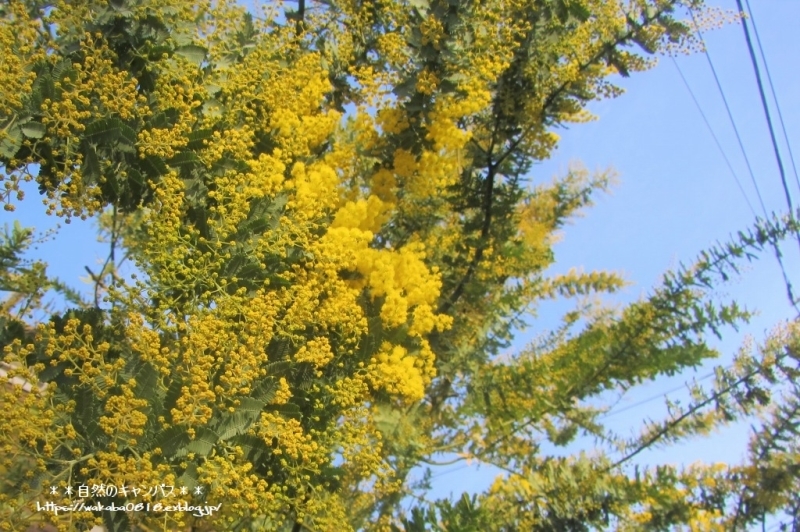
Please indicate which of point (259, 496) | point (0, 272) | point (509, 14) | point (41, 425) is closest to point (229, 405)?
point (259, 496)

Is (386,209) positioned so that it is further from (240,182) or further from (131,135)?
(131,135)

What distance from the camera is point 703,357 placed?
4.55 metres

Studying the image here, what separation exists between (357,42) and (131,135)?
1493 millimetres

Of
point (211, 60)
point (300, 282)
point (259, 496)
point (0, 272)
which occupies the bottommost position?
point (259, 496)

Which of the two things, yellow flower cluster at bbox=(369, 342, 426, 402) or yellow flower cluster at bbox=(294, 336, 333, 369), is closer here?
yellow flower cluster at bbox=(294, 336, 333, 369)

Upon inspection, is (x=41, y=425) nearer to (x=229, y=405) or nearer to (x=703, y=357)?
(x=229, y=405)

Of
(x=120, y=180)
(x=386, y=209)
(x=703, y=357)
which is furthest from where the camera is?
(x=703, y=357)

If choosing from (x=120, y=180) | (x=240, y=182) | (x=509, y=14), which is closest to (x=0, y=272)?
(x=120, y=180)

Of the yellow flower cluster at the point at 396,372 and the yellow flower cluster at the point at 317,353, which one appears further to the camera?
the yellow flower cluster at the point at 396,372

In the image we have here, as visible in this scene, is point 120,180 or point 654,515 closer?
point 120,180

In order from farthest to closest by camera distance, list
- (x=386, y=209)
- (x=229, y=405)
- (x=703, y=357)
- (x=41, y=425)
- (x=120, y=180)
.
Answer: (x=703, y=357)
(x=386, y=209)
(x=120, y=180)
(x=229, y=405)
(x=41, y=425)

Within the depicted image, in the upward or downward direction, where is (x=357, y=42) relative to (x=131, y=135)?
upward

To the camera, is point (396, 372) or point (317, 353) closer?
point (317, 353)

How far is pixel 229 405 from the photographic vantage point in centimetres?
239
